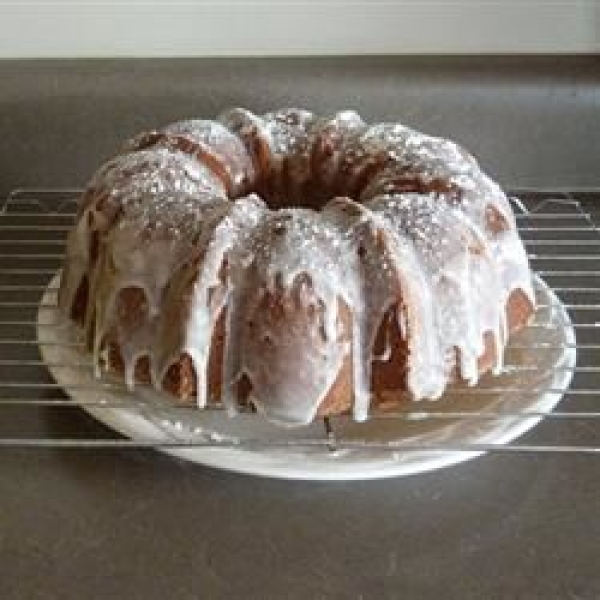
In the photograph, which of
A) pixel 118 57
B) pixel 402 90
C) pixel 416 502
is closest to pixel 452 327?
pixel 416 502

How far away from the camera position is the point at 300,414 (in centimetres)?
81

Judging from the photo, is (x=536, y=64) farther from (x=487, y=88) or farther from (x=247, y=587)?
(x=247, y=587)

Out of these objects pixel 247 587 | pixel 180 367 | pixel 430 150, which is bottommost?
pixel 247 587

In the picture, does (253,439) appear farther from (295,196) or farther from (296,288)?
(295,196)

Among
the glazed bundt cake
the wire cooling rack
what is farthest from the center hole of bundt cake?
the wire cooling rack

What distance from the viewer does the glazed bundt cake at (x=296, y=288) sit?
0.81 m

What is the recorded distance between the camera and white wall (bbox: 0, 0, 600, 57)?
121cm

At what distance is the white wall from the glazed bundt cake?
1.00ft

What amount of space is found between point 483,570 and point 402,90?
0.56 meters

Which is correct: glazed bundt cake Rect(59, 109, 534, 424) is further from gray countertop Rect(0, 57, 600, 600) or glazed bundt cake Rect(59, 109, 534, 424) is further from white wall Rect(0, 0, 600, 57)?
white wall Rect(0, 0, 600, 57)

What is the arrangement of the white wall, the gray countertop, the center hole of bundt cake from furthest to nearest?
the white wall → the center hole of bundt cake → the gray countertop

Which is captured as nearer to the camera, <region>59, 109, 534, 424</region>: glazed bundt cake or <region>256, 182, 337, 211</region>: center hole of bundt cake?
<region>59, 109, 534, 424</region>: glazed bundt cake

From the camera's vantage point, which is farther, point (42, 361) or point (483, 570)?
point (42, 361)

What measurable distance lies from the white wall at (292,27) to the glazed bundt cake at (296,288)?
306 millimetres
